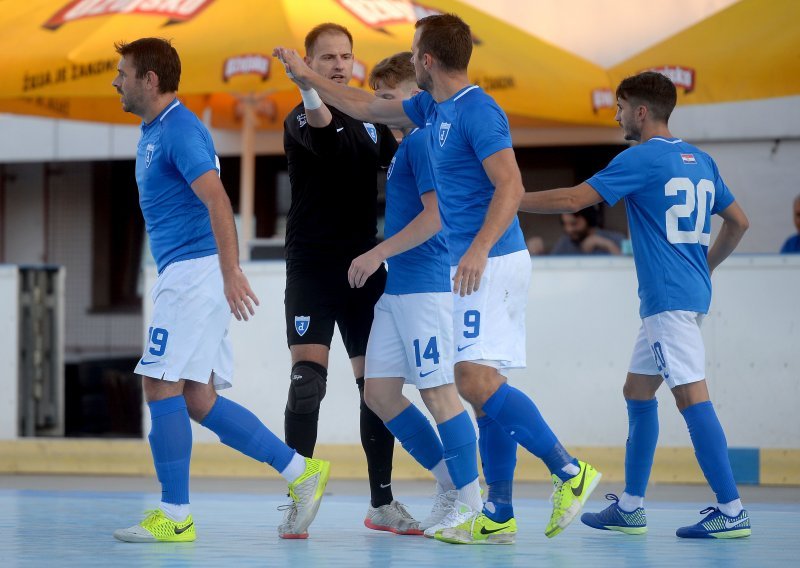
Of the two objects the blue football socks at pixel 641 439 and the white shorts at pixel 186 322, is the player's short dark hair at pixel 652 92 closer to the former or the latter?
the blue football socks at pixel 641 439

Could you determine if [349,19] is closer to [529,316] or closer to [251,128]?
[251,128]

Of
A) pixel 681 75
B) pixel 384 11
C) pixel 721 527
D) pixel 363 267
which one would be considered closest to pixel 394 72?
pixel 363 267

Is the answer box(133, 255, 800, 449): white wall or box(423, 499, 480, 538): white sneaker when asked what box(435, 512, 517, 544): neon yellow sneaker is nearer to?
box(423, 499, 480, 538): white sneaker

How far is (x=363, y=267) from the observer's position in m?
5.30

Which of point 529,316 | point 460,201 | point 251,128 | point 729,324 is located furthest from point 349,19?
point 460,201

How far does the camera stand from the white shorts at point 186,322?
16.8ft

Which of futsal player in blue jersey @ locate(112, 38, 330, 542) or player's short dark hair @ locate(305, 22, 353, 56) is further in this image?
player's short dark hair @ locate(305, 22, 353, 56)

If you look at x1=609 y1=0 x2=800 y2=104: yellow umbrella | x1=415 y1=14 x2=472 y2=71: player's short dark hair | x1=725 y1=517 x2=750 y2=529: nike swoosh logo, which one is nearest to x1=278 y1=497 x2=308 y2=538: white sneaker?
x1=725 y1=517 x2=750 y2=529: nike swoosh logo

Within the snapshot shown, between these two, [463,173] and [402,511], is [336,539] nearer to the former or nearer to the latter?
[402,511]

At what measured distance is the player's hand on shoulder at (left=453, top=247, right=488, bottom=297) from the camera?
488 cm

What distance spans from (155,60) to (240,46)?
3.78 m

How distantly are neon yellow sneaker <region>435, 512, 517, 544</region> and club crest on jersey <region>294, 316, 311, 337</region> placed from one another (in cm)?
100

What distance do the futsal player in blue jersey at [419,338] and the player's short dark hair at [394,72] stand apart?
321mm

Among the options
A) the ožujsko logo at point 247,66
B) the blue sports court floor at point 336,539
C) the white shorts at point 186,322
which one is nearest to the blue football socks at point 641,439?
the blue sports court floor at point 336,539
